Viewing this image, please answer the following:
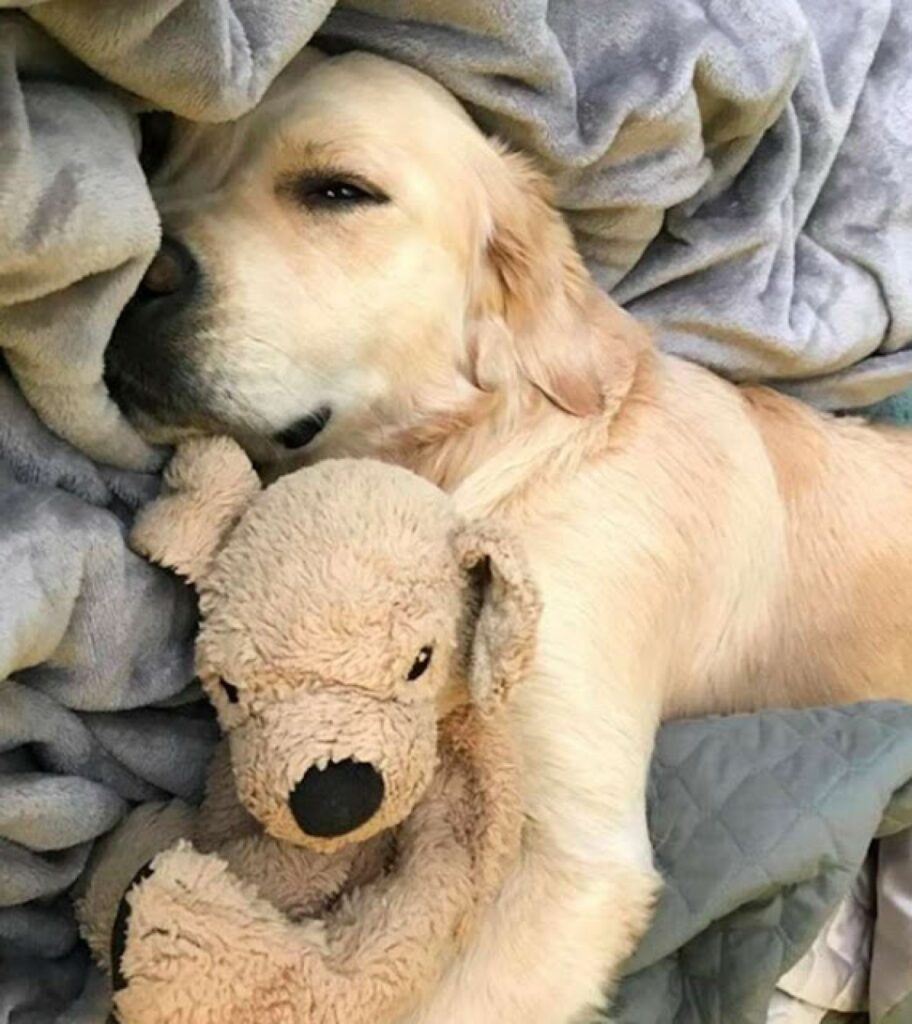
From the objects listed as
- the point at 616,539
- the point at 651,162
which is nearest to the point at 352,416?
the point at 616,539

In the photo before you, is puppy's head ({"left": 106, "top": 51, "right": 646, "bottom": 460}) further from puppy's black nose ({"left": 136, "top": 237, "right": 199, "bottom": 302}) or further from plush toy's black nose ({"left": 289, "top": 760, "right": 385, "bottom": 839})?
plush toy's black nose ({"left": 289, "top": 760, "right": 385, "bottom": 839})

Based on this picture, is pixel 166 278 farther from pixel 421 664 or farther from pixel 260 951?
pixel 260 951

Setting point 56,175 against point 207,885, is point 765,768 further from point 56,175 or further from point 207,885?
point 56,175

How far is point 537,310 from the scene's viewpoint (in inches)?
46.6

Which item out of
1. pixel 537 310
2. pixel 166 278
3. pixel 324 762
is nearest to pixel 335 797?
pixel 324 762

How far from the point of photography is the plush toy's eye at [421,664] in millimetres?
823

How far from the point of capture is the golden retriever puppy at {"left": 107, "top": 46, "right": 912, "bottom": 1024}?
100 centimetres

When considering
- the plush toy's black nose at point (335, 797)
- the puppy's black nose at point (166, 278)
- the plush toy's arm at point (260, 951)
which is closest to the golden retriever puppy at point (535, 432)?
the puppy's black nose at point (166, 278)

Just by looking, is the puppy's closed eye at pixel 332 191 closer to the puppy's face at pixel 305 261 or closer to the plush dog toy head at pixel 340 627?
the puppy's face at pixel 305 261

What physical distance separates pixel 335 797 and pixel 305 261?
17.6 inches

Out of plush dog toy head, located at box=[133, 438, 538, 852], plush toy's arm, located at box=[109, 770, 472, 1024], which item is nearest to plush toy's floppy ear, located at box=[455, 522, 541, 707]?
plush dog toy head, located at box=[133, 438, 538, 852]

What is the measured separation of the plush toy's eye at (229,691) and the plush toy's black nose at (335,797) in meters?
0.08

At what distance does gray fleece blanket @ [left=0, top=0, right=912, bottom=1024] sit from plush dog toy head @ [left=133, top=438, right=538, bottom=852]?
7cm

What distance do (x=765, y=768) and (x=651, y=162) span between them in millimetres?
501
